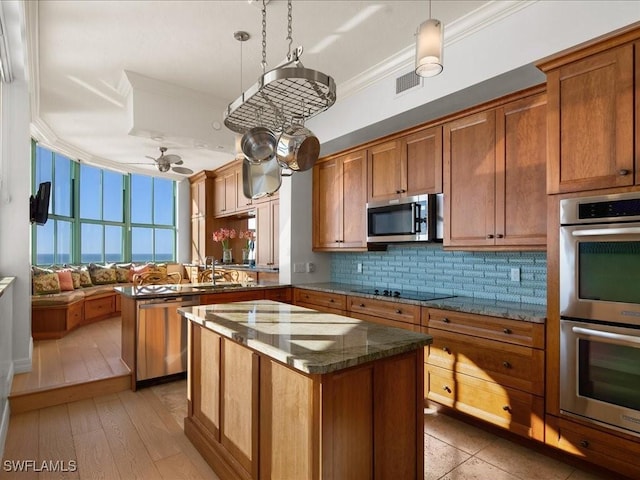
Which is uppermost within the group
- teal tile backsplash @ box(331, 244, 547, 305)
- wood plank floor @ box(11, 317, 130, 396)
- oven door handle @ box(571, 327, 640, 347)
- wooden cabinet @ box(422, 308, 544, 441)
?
teal tile backsplash @ box(331, 244, 547, 305)

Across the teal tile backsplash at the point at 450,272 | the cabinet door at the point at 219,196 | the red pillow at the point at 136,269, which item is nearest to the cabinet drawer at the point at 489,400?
the teal tile backsplash at the point at 450,272

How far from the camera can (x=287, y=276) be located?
454 centimetres

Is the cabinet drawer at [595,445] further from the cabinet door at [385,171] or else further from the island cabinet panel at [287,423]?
the cabinet door at [385,171]

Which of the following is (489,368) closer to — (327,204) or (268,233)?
(327,204)

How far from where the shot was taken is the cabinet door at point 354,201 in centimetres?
399

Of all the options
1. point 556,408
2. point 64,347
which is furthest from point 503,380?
point 64,347

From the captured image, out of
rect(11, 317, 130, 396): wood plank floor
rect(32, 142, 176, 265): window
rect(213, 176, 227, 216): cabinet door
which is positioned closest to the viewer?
rect(11, 317, 130, 396): wood plank floor

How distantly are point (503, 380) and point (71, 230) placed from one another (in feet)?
23.3

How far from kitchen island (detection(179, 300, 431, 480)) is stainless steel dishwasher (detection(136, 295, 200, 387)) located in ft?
4.90

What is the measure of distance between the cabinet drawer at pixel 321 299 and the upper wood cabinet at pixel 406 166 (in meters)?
1.13

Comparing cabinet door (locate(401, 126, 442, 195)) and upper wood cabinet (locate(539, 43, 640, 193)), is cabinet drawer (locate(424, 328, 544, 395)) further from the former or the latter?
cabinet door (locate(401, 126, 442, 195))

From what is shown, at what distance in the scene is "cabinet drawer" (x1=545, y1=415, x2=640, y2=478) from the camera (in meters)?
1.91

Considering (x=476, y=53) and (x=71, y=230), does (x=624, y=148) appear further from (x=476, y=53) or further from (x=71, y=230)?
(x=71, y=230)

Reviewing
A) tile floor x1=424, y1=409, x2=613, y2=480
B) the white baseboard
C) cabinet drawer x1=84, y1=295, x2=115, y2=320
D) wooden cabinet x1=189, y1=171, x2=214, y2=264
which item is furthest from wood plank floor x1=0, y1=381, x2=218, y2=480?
wooden cabinet x1=189, y1=171, x2=214, y2=264
